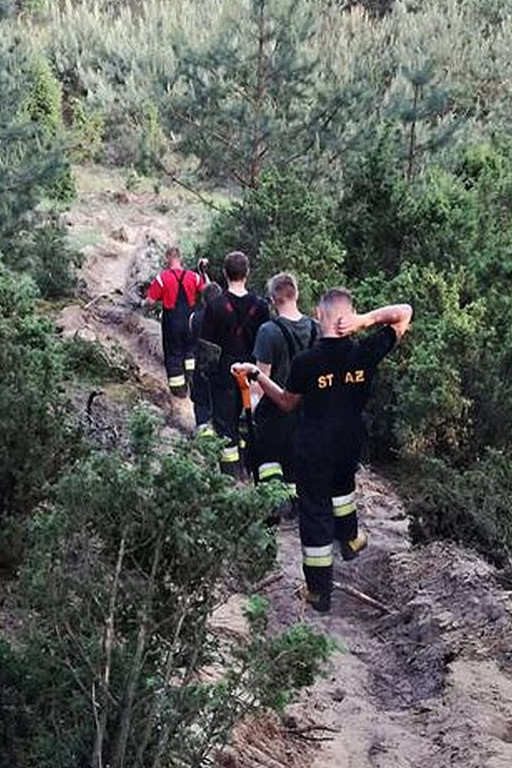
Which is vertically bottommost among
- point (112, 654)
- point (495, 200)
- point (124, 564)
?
point (495, 200)

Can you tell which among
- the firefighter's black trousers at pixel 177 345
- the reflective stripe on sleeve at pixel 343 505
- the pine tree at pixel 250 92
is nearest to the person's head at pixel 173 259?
the firefighter's black trousers at pixel 177 345

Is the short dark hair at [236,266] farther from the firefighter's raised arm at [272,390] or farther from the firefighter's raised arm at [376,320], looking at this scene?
the firefighter's raised arm at [376,320]

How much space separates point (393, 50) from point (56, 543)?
30726 millimetres

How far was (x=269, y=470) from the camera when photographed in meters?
6.27

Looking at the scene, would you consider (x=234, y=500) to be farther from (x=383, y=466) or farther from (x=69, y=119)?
(x=69, y=119)

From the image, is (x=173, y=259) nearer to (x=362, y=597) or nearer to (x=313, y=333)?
(x=313, y=333)

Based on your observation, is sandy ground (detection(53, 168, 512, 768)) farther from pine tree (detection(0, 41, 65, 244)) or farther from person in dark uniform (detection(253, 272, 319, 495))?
pine tree (detection(0, 41, 65, 244))

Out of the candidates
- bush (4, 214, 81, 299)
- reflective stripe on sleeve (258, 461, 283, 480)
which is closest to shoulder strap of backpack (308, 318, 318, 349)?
reflective stripe on sleeve (258, 461, 283, 480)

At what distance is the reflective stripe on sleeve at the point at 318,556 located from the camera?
18.2 feet

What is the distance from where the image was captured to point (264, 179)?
13844 millimetres

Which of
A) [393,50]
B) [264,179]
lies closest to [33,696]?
[264,179]

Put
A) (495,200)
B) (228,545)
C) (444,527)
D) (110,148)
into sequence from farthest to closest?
(110,148), (495,200), (444,527), (228,545)

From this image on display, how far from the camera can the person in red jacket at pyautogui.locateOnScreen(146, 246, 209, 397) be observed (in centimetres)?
999

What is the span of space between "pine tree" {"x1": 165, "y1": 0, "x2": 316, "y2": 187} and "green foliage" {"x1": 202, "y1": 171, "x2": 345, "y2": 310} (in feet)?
5.16
